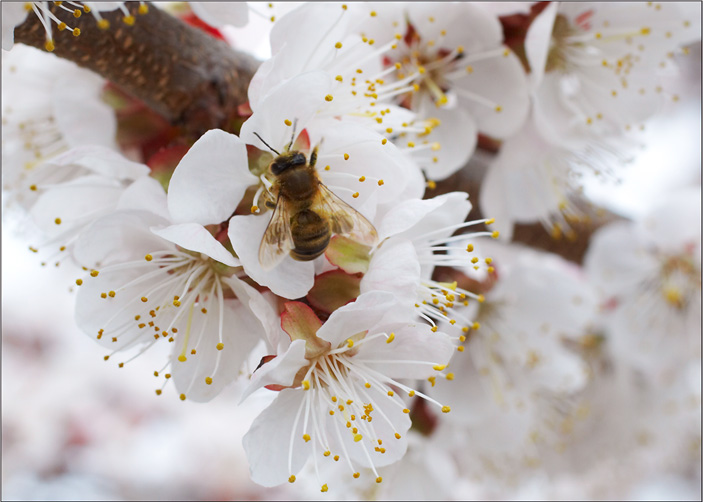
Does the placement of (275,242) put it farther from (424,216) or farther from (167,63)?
(167,63)

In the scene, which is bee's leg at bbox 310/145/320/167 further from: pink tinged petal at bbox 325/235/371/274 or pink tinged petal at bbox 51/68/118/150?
pink tinged petal at bbox 51/68/118/150

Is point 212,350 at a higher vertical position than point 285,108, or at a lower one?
lower

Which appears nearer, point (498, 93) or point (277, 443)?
point (277, 443)

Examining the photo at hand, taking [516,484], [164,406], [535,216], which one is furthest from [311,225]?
[164,406]

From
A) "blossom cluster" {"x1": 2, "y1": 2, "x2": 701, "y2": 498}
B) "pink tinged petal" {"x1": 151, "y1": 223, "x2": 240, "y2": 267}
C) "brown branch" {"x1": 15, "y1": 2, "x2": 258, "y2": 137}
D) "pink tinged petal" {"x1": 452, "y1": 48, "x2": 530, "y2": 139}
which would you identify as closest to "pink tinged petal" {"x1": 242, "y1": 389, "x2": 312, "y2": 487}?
"blossom cluster" {"x1": 2, "y1": 2, "x2": 701, "y2": 498}

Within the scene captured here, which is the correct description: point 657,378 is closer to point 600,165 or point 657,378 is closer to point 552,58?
point 600,165

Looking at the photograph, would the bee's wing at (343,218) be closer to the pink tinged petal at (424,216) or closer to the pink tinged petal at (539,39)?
the pink tinged petal at (424,216)

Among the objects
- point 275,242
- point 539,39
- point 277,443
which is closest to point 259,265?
point 275,242
